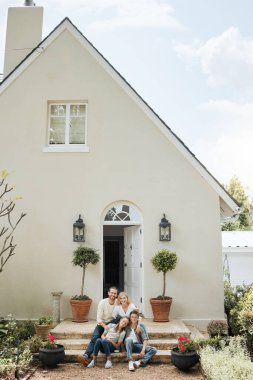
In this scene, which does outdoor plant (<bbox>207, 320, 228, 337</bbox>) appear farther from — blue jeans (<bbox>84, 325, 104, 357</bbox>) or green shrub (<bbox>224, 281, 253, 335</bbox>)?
blue jeans (<bbox>84, 325, 104, 357</bbox>)

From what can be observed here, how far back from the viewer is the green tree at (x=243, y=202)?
35.9 meters

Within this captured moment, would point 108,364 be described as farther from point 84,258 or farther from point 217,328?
point 217,328

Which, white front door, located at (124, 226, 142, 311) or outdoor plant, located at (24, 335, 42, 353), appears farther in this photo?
white front door, located at (124, 226, 142, 311)

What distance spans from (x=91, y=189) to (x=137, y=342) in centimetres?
445

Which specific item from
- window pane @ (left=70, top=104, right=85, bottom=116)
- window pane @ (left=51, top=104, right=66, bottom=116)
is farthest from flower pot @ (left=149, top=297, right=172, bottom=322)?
window pane @ (left=51, top=104, right=66, bottom=116)

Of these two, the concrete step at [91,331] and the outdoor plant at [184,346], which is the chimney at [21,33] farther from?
the outdoor plant at [184,346]

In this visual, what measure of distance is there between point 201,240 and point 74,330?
13.5ft

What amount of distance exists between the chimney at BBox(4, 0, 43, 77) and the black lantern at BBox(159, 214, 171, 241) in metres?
7.01

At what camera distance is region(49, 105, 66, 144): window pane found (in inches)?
424

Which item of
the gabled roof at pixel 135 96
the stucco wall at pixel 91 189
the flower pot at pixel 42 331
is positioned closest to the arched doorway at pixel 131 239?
the stucco wall at pixel 91 189

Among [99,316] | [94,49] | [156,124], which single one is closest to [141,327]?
[99,316]

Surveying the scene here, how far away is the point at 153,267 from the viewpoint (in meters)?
9.88

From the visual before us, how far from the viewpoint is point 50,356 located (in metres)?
6.91

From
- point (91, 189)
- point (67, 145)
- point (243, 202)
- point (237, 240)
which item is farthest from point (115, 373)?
point (243, 202)
